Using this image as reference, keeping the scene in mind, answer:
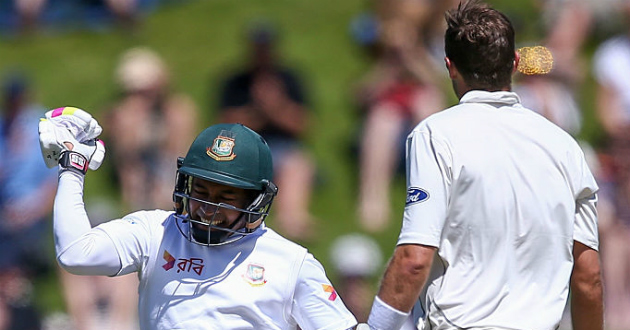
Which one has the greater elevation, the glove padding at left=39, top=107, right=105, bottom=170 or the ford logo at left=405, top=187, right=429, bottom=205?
the glove padding at left=39, top=107, right=105, bottom=170

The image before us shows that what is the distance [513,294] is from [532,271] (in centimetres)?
12

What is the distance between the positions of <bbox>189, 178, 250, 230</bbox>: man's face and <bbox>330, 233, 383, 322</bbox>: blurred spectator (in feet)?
14.8

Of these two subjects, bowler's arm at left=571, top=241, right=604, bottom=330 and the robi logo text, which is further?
bowler's arm at left=571, top=241, right=604, bottom=330

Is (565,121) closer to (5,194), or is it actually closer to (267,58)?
(267,58)

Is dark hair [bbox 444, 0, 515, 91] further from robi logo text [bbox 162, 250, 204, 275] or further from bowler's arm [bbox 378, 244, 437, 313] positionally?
robi logo text [bbox 162, 250, 204, 275]

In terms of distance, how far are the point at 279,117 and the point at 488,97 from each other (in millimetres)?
5489

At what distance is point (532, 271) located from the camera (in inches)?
151

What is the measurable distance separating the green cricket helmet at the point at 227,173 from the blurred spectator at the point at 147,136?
210 inches

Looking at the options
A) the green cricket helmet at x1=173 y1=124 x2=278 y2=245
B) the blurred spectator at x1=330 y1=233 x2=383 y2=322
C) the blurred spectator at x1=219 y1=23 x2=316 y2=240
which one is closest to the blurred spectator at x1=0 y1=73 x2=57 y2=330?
the blurred spectator at x1=219 y1=23 x2=316 y2=240

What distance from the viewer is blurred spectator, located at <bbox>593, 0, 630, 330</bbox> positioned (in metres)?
8.86

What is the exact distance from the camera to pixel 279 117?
9352 millimetres

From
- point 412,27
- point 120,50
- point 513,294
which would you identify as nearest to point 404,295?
point 513,294

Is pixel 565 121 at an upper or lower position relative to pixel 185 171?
lower

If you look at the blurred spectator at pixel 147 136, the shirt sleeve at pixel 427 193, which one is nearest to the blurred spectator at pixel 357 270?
the blurred spectator at pixel 147 136
